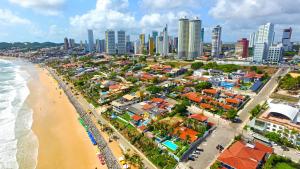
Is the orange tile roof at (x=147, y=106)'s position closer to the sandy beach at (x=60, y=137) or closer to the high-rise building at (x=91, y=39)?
the sandy beach at (x=60, y=137)

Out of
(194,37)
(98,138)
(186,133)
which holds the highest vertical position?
(194,37)

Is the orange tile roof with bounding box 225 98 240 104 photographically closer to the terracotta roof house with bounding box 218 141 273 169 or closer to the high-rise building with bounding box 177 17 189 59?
the terracotta roof house with bounding box 218 141 273 169

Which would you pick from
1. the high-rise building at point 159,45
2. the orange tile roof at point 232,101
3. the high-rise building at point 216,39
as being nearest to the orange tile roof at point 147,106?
the orange tile roof at point 232,101

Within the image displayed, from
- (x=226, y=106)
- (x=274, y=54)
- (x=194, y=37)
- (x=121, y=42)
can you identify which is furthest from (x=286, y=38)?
(x=226, y=106)

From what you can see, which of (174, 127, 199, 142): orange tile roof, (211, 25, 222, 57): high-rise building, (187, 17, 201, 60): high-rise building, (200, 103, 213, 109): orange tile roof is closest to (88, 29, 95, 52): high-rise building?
(187, 17, 201, 60): high-rise building

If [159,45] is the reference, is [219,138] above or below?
below

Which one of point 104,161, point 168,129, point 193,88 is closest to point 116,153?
point 104,161

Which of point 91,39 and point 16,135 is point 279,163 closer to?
point 16,135
